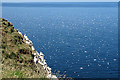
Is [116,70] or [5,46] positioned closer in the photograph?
[5,46]

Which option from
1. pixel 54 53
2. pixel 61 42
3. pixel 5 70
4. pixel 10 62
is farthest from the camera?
pixel 61 42

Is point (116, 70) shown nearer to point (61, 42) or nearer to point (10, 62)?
point (61, 42)

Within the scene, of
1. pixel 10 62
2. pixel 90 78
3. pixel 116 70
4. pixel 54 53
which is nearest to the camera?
pixel 10 62

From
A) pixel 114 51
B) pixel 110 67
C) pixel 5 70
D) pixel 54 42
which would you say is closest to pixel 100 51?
pixel 114 51

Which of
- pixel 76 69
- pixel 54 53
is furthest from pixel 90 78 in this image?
pixel 54 53

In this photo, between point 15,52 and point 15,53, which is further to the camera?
point 15,52

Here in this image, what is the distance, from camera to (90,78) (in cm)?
4738

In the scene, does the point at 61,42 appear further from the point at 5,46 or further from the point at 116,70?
the point at 5,46

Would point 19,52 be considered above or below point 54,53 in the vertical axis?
above

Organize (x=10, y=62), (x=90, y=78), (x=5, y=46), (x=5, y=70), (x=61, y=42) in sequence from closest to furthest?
(x=5, y=70), (x=10, y=62), (x=5, y=46), (x=90, y=78), (x=61, y=42)

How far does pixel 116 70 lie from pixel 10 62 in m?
41.4

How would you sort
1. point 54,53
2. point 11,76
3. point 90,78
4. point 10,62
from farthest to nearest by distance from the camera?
point 54,53
point 90,78
point 10,62
point 11,76

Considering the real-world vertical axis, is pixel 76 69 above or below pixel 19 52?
below

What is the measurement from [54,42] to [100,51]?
19.8m
